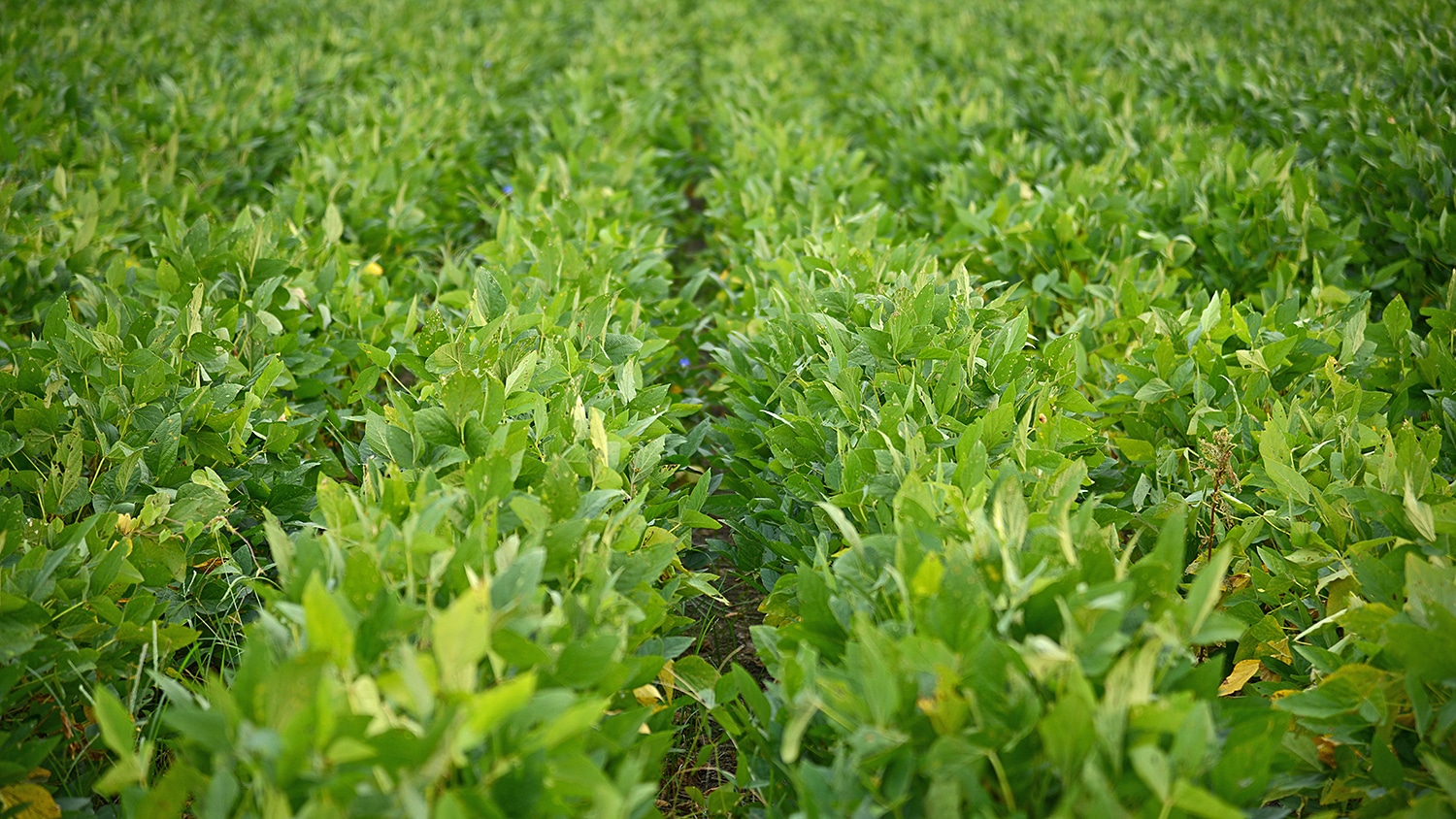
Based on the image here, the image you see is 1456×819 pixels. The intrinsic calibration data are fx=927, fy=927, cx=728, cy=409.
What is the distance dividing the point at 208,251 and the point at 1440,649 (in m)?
3.25

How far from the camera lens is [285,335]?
8.71 feet

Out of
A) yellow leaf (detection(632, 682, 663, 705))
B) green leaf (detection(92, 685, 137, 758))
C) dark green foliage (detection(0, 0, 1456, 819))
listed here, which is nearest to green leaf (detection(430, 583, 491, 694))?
dark green foliage (detection(0, 0, 1456, 819))

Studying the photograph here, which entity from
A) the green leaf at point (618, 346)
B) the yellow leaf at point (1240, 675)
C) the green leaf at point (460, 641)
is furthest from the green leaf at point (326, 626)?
the yellow leaf at point (1240, 675)

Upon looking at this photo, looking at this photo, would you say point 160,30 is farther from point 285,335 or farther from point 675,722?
point 675,722

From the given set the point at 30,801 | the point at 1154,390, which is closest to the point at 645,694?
the point at 30,801

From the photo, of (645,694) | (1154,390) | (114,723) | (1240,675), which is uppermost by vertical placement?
(114,723)

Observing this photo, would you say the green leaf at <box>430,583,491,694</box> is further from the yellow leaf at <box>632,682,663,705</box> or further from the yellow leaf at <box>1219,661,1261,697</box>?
the yellow leaf at <box>1219,661,1261,697</box>

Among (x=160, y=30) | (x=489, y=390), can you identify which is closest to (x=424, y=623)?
(x=489, y=390)

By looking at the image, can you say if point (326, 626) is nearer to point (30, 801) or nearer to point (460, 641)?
point (460, 641)

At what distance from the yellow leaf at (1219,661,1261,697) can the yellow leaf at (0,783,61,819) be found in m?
2.23

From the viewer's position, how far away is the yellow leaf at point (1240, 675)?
193 cm

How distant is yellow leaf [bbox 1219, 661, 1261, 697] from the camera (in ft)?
6.34

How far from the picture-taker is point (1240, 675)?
6.39 ft

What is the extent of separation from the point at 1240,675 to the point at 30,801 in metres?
2.28
